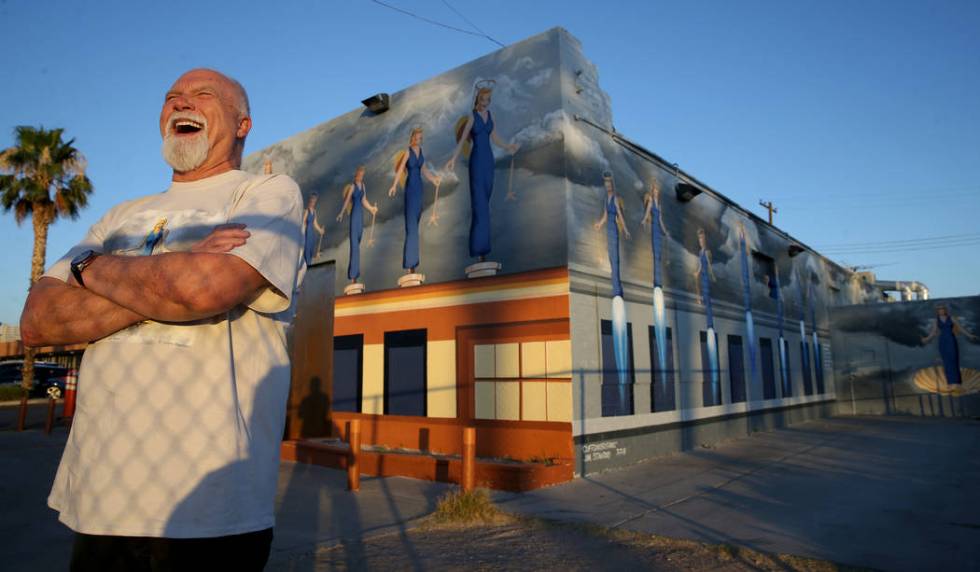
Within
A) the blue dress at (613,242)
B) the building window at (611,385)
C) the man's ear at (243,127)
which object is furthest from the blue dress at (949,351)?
the man's ear at (243,127)

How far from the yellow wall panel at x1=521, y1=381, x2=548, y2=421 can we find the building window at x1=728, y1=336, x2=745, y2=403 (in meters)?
7.06

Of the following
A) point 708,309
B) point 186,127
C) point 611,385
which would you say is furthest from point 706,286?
point 186,127

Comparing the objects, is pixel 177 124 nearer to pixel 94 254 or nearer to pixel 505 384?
Answer: pixel 94 254

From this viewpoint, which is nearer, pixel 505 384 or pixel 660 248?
pixel 505 384

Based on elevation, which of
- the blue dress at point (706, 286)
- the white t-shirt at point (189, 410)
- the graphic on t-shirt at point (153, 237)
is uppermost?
the blue dress at point (706, 286)

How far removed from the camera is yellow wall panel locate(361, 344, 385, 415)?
37.0 feet

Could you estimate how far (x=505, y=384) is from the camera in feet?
30.7

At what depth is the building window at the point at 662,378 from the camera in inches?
436

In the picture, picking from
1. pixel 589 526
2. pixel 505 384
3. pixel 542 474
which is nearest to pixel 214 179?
pixel 589 526

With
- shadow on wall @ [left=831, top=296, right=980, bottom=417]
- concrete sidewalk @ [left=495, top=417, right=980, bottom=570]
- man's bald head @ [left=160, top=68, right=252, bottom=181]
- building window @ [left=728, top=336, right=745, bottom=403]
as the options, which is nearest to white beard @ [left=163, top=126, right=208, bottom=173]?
man's bald head @ [left=160, top=68, right=252, bottom=181]

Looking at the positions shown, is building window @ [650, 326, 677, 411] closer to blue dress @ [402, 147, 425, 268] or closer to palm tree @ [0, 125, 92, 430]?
blue dress @ [402, 147, 425, 268]

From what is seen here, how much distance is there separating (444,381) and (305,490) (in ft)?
9.40

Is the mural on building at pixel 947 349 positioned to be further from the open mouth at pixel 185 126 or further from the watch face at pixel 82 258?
the watch face at pixel 82 258

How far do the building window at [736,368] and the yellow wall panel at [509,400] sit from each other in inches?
280
